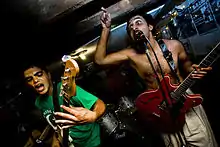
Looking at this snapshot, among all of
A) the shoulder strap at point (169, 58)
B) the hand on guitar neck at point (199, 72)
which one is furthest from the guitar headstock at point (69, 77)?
the hand on guitar neck at point (199, 72)

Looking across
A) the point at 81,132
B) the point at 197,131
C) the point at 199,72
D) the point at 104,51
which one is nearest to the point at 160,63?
the point at 199,72

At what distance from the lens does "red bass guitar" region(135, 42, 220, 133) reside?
9.64ft

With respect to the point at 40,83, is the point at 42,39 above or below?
above

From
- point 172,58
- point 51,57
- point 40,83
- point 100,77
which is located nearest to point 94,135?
point 40,83

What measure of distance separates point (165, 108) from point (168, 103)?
0.44ft

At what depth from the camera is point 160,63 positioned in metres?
3.30

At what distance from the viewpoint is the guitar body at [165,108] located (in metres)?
2.96

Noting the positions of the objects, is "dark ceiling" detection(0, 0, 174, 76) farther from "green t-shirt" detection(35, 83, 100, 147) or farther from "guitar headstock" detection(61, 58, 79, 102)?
"guitar headstock" detection(61, 58, 79, 102)

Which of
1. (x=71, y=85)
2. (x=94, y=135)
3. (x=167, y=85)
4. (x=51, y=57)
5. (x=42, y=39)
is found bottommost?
(x=94, y=135)

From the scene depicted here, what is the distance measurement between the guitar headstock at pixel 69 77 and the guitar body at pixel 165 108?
4.53ft

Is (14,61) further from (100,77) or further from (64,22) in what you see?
(100,77)

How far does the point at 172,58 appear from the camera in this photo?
3172 millimetres

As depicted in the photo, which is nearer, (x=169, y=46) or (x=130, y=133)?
(x=169, y=46)

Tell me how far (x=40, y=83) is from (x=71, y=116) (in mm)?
1386
